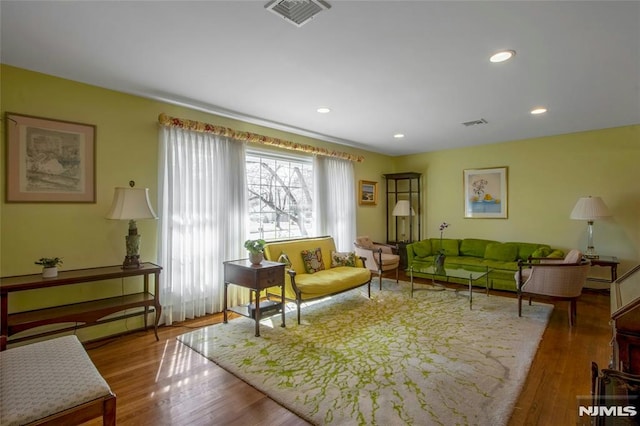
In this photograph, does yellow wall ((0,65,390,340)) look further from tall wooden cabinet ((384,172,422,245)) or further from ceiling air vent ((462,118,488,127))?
tall wooden cabinet ((384,172,422,245))

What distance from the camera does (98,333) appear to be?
3.14 m

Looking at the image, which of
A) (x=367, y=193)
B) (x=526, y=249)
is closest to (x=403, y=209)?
(x=367, y=193)

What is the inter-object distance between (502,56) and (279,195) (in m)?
3.36

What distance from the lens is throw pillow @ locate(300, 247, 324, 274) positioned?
4.27 metres

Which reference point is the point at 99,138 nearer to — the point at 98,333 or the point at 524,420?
the point at 98,333

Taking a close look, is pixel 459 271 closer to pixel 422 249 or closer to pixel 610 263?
pixel 422 249

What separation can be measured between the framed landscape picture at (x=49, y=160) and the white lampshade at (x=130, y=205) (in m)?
0.31

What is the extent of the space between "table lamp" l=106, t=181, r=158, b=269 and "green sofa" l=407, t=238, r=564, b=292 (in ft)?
12.4

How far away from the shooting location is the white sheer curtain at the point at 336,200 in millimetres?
5320

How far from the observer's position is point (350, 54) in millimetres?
2482

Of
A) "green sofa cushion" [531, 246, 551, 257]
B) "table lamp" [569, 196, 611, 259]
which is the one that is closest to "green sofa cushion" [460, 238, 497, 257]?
"green sofa cushion" [531, 246, 551, 257]

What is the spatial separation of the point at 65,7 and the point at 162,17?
548 millimetres

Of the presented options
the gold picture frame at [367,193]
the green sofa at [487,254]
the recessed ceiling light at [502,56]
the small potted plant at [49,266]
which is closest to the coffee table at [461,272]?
the green sofa at [487,254]

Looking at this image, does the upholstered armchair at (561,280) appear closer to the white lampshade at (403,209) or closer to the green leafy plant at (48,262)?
the white lampshade at (403,209)
